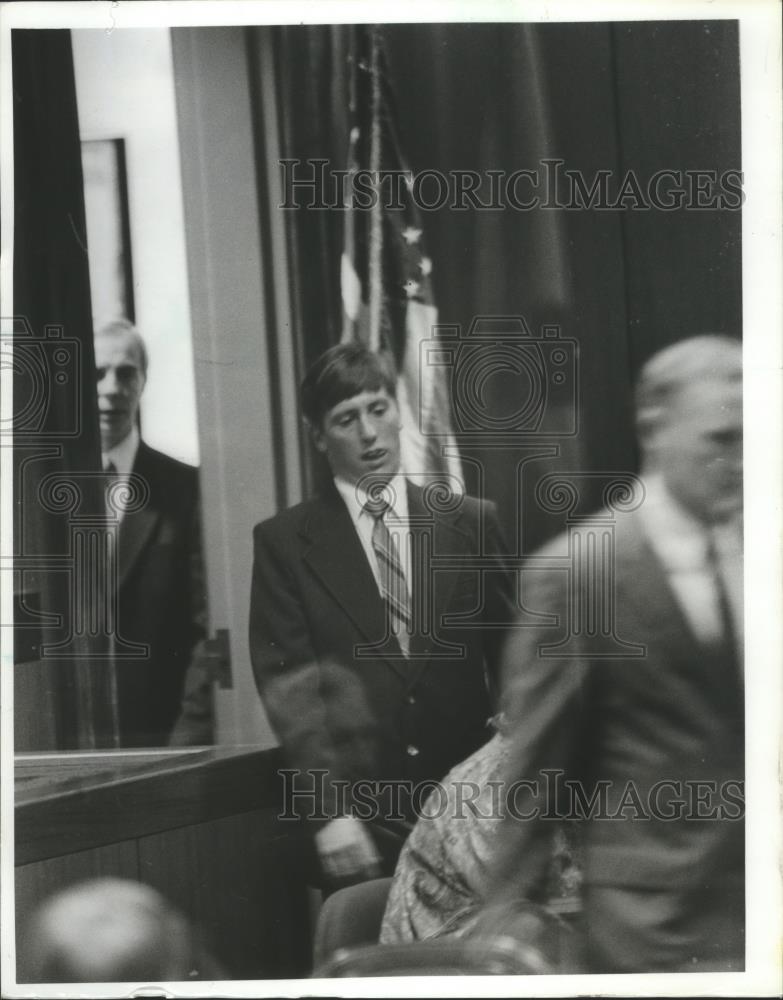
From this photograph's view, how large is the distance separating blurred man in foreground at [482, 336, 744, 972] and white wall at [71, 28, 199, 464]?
875mm

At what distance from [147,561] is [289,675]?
0.40 meters

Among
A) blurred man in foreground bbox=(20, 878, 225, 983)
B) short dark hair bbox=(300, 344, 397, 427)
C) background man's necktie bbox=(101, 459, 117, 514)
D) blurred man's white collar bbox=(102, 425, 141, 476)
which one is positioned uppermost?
short dark hair bbox=(300, 344, 397, 427)

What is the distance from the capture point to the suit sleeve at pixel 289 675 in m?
2.55

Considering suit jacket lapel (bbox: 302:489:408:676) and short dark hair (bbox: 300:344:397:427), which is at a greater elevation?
short dark hair (bbox: 300:344:397:427)

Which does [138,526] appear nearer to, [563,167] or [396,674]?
[396,674]

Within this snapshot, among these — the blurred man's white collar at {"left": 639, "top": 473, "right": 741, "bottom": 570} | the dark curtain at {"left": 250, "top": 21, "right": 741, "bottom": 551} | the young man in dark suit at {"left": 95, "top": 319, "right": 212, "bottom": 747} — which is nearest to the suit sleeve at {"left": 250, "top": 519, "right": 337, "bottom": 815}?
the young man in dark suit at {"left": 95, "top": 319, "right": 212, "bottom": 747}

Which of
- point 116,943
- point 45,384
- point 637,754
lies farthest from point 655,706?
point 45,384

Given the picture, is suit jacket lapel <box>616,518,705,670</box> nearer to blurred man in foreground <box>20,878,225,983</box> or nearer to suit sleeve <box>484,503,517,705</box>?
suit sleeve <box>484,503,517,705</box>

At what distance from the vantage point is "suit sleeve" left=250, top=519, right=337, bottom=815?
2.55 m

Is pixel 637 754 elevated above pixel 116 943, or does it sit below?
above

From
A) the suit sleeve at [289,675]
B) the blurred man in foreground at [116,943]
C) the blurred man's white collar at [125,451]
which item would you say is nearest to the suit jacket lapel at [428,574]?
the suit sleeve at [289,675]

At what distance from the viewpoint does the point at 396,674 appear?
2.55 metres

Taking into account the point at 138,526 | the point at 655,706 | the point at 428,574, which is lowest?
the point at 655,706

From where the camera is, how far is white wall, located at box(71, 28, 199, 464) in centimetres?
255
